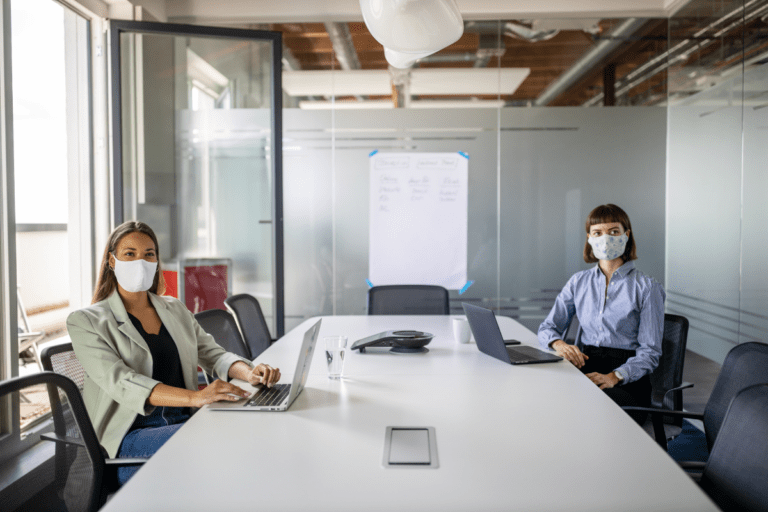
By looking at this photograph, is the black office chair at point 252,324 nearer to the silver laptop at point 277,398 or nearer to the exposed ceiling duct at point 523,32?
the silver laptop at point 277,398

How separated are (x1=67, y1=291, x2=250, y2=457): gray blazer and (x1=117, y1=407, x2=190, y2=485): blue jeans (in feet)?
0.12

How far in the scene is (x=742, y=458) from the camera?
1315 millimetres

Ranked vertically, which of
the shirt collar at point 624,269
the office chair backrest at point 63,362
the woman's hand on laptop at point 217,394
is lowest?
the woman's hand on laptop at point 217,394

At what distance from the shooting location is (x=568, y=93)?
15.5ft

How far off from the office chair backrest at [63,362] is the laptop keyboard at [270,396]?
0.55 metres

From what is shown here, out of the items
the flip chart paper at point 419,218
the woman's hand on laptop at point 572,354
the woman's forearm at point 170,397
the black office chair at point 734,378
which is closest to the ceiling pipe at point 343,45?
the flip chart paper at point 419,218

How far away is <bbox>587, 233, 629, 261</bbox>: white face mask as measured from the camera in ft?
9.09

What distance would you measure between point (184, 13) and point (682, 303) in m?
4.82

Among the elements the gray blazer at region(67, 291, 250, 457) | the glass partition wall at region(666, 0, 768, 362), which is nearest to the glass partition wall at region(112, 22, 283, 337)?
the gray blazer at region(67, 291, 250, 457)

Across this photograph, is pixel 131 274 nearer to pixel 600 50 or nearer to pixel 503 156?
pixel 503 156

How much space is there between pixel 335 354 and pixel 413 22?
48.4 inches

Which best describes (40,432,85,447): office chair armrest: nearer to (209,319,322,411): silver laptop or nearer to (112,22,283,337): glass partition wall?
(209,319,322,411): silver laptop

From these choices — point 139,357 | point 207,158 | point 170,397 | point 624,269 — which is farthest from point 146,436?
point 207,158

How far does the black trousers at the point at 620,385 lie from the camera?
95.7 inches
